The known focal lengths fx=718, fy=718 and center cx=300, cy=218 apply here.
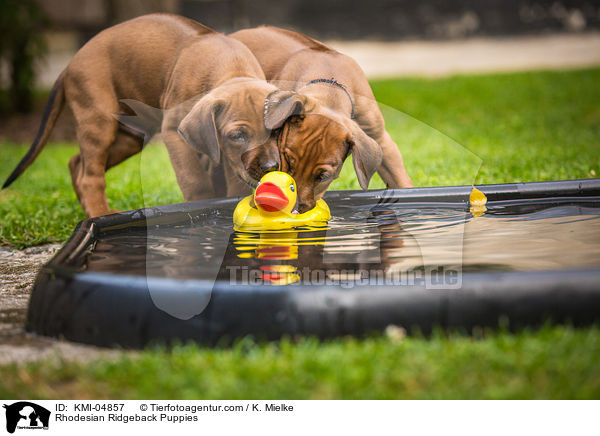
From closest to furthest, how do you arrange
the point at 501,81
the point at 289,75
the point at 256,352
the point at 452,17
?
the point at 256,352 < the point at 289,75 < the point at 501,81 < the point at 452,17

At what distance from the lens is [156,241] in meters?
3.55

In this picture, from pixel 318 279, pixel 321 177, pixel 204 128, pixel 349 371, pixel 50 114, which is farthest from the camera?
pixel 50 114

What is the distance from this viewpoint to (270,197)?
139 inches

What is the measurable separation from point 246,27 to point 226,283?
3.00 m

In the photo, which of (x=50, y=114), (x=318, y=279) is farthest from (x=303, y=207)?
(x=50, y=114)

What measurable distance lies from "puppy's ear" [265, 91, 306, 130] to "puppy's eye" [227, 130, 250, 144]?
167 mm

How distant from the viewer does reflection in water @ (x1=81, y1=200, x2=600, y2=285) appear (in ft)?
8.99

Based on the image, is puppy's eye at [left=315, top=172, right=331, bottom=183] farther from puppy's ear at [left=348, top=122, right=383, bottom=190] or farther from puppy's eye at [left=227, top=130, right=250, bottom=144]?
puppy's eye at [left=227, top=130, right=250, bottom=144]

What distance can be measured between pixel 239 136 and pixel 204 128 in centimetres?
20

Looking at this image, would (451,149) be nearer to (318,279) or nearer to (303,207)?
(303,207)
